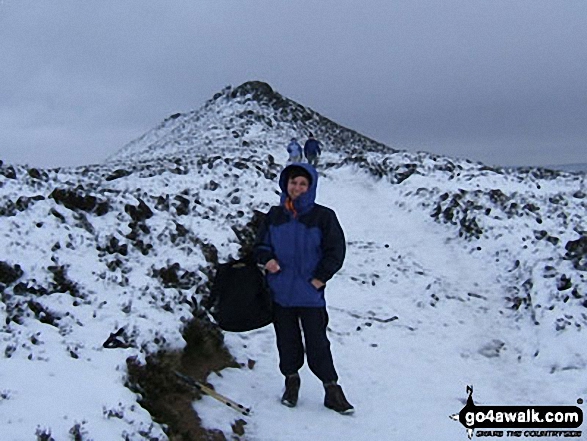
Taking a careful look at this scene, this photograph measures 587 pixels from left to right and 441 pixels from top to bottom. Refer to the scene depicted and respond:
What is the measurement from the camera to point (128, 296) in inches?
283

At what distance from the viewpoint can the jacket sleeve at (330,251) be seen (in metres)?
5.41

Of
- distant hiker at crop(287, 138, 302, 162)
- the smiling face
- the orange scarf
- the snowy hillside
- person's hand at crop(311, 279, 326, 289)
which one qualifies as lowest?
the snowy hillside

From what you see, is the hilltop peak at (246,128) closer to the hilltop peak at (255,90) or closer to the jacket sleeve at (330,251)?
the hilltop peak at (255,90)

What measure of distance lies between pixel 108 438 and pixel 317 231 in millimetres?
2656

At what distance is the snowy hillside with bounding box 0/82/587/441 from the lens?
16.8 ft

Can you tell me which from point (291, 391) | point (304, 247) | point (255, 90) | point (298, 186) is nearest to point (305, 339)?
point (291, 391)

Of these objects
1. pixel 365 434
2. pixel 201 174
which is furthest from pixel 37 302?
pixel 201 174

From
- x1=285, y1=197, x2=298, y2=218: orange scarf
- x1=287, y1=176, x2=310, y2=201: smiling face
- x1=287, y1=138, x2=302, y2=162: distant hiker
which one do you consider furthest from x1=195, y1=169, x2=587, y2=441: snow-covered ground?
x1=287, y1=138, x2=302, y2=162: distant hiker

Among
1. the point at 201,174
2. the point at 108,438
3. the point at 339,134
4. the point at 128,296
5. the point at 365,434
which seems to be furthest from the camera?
the point at 339,134

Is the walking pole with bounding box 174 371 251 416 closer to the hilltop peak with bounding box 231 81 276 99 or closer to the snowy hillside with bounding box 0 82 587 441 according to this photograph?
the snowy hillside with bounding box 0 82 587 441

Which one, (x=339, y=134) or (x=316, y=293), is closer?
(x=316, y=293)

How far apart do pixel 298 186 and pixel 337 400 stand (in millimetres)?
2350

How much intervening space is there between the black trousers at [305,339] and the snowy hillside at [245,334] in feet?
1.59

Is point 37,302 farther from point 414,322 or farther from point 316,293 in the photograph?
point 414,322
